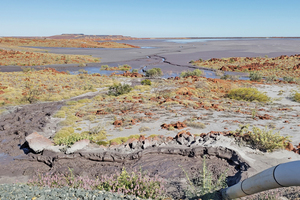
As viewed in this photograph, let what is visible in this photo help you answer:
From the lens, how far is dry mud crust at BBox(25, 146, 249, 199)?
19.5ft

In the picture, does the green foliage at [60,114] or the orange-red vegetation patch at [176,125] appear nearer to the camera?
the orange-red vegetation patch at [176,125]

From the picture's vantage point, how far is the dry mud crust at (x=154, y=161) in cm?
594

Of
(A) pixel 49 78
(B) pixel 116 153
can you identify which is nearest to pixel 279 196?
(B) pixel 116 153

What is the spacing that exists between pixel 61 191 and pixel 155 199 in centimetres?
173

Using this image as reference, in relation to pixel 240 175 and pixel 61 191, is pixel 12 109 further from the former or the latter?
pixel 240 175

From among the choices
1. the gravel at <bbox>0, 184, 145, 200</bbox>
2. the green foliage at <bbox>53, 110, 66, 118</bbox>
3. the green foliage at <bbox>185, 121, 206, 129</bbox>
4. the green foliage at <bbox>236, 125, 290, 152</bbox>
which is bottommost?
the green foliage at <bbox>53, 110, 66, 118</bbox>

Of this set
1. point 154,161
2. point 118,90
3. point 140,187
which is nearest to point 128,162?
point 154,161

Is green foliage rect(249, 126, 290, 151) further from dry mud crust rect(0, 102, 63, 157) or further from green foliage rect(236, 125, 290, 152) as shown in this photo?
dry mud crust rect(0, 102, 63, 157)

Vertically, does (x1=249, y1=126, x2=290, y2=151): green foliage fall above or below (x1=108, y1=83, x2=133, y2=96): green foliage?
above

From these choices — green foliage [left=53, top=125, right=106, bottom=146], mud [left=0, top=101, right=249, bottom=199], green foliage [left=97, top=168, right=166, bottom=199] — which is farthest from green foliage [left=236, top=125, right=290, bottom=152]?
green foliage [left=53, top=125, right=106, bottom=146]

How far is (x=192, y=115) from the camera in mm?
11266

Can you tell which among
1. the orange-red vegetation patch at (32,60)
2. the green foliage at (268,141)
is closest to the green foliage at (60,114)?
the green foliage at (268,141)

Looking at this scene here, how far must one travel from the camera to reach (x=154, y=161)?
6617 mm

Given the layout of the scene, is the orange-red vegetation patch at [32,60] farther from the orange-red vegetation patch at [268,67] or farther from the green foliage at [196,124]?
the green foliage at [196,124]
